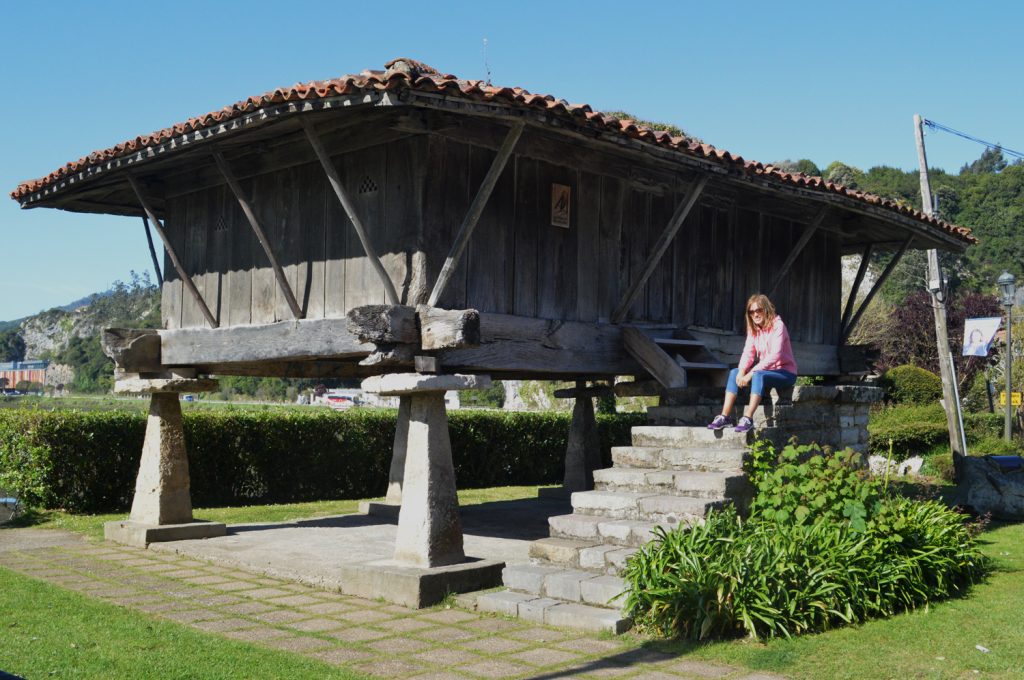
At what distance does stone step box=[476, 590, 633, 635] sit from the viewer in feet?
19.0

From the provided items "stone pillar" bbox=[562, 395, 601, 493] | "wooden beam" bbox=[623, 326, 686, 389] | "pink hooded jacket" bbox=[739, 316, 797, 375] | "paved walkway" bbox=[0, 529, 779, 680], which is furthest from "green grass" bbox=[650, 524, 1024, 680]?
"stone pillar" bbox=[562, 395, 601, 493]

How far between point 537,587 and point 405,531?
1222 mm

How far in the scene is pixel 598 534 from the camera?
677 cm

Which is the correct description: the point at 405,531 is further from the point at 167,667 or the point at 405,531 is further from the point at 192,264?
the point at 192,264

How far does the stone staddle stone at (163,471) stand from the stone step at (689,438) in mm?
5055

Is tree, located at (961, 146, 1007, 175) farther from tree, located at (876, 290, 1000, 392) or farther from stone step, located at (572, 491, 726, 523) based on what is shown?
stone step, located at (572, 491, 726, 523)

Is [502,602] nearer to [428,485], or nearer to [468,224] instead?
[428,485]

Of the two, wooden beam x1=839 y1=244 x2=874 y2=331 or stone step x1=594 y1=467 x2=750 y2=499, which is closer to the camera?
stone step x1=594 y1=467 x2=750 y2=499

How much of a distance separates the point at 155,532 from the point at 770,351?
6267mm

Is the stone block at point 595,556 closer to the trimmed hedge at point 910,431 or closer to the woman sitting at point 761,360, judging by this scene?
the woman sitting at point 761,360

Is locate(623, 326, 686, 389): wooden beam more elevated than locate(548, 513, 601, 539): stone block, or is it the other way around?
locate(623, 326, 686, 389): wooden beam

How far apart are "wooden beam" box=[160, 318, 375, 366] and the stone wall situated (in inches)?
111

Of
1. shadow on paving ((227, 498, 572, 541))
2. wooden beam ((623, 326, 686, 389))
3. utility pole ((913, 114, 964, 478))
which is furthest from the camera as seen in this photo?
utility pole ((913, 114, 964, 478))

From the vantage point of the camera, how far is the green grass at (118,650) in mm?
4977
